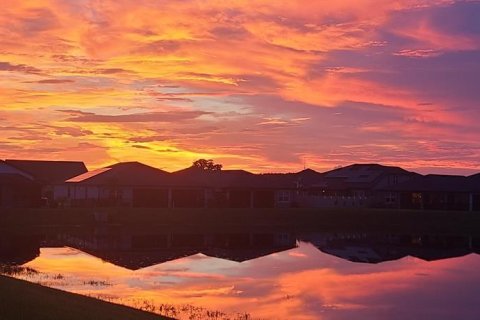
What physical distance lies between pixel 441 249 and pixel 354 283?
2148 cm

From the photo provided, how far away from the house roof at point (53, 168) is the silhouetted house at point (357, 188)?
36438mm

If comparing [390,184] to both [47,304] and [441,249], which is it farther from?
[47,304]

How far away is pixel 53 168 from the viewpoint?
10931cm

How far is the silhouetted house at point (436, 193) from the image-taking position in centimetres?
8962

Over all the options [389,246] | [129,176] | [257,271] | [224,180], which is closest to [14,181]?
[129,176]

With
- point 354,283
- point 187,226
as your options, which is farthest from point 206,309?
point 187,226

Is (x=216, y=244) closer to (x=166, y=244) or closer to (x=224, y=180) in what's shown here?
(x=166, y=244)

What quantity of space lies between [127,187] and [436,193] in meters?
41.3

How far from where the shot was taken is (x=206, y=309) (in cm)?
2567

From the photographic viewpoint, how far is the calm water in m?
27.4

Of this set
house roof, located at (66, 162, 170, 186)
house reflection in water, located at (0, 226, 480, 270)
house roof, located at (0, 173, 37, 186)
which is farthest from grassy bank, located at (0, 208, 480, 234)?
house roof, located at (66, 162, 170, 186)

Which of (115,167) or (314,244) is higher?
(115,167)

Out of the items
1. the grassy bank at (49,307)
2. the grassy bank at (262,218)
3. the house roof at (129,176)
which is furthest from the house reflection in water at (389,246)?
the grassy bank at (49,307)

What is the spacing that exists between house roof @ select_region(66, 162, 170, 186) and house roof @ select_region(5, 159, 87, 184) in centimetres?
2814
